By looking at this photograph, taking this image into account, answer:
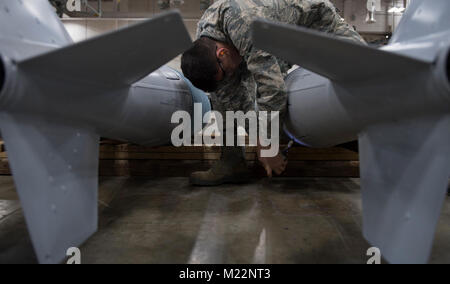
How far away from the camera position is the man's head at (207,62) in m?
1.12

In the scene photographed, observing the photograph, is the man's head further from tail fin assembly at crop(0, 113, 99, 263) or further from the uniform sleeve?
tail fin assembly at crop(0, 113, 99, 263)

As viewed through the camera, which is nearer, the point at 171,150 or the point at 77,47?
the point at 77,47

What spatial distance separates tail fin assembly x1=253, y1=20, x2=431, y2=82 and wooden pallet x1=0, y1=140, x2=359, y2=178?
1171 millimetres

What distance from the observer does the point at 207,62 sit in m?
1.12

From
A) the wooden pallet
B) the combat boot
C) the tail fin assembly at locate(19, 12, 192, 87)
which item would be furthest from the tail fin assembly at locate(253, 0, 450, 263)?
the wooden pallet

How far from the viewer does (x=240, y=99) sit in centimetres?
157

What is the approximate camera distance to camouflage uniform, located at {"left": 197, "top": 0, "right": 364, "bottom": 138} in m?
1.11

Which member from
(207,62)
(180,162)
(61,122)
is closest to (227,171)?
(180,162)

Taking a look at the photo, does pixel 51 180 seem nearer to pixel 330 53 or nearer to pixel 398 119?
pixel 330 53

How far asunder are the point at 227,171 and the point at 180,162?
1.15ft

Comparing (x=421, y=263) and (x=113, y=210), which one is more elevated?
(x=421, y=263)
